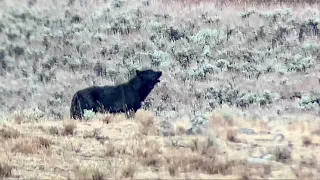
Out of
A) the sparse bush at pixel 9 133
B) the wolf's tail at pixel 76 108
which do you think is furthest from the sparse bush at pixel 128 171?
the wolf's tail at pixel 76 108

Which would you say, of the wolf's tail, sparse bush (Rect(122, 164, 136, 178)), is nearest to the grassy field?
sparse bush (Rect(122, 164, 136, 178))

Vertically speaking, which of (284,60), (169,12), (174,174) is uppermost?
(169,12)

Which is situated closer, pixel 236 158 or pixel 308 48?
pixel 236 158

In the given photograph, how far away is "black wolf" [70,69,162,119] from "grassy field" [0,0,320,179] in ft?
1.88

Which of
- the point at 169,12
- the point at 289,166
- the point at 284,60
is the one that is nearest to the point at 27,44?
the point at 169,12

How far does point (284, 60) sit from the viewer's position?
1945 cm

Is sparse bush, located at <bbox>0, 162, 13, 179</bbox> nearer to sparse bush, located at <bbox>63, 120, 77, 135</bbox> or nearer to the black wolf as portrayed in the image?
sparse bush, located at <bbox>63, 120, 77, 135</bbox>

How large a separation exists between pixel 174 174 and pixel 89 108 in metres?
5.72

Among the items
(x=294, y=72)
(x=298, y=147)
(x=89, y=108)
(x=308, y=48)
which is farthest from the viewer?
(x=308, y=48)

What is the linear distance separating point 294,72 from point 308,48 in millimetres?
1746

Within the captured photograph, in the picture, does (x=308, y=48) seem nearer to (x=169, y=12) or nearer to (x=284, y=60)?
(x=284, y=60)

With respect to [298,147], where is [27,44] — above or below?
above

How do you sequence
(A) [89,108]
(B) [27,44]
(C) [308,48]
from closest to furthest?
(A) [89,108] → (C) [308,48] → (B) [27,44]

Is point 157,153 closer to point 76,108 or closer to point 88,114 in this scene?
point 88,114
